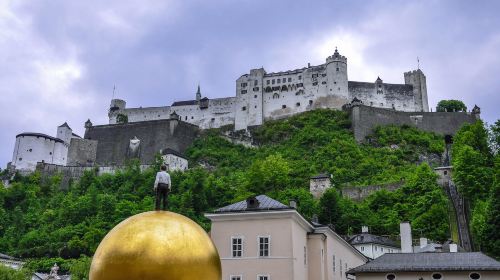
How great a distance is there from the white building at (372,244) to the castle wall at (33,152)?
53.5 metres

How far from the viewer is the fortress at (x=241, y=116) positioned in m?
89.2

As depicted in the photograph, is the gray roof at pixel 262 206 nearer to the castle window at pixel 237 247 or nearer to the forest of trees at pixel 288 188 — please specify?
the castle window at pixel 237 247

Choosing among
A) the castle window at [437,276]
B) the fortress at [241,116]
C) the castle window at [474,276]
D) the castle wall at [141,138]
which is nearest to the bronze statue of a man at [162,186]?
the castle window at [437,276]

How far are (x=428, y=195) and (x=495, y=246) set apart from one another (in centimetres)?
2195

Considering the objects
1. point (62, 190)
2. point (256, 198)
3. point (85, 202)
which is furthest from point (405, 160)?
point (256, 198)

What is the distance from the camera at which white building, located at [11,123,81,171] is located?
87.2 m

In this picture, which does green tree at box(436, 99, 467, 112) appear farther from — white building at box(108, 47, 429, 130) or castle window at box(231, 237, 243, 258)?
castle window at box(231, 237, 243, 258)

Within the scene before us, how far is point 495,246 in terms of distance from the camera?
37.5 m

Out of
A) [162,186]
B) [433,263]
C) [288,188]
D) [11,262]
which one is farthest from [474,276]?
[288,188]

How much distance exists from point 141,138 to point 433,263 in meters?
74.4

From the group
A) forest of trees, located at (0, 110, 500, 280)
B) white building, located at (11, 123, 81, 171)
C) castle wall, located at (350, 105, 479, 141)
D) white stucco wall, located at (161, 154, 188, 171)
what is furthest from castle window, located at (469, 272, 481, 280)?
white building, located at (11, 123, 81, 171)

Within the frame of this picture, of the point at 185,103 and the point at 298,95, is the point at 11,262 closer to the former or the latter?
the point at 185,103

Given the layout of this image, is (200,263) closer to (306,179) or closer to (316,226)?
(316,226)

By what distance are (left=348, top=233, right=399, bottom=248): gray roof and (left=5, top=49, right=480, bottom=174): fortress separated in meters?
35.9
